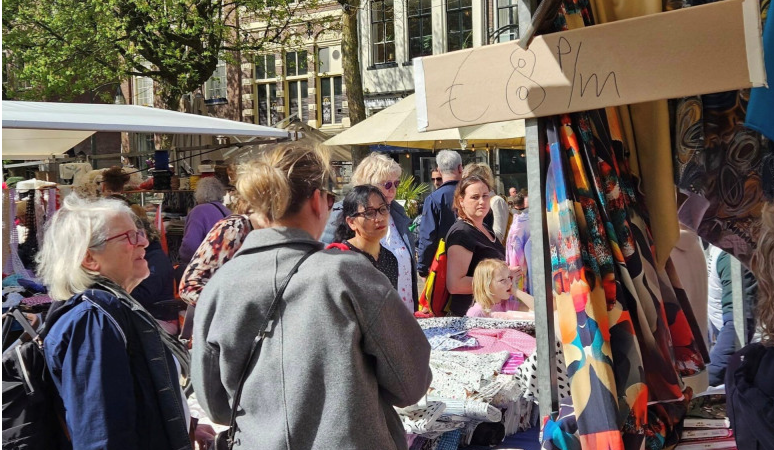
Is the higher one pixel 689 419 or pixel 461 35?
pixel 461 35

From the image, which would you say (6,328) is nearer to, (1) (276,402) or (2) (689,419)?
(1) (276,402)

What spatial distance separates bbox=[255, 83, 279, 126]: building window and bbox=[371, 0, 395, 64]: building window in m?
5.43

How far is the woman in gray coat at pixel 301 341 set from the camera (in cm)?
185

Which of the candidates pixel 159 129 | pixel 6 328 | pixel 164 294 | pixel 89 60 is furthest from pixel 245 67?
pixel 6 328

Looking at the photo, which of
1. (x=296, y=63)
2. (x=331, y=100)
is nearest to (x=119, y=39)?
(x=296, y=63)

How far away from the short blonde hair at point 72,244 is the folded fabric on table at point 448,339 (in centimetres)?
140

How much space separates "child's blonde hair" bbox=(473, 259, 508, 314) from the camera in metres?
4.09

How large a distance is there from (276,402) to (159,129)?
215 inches

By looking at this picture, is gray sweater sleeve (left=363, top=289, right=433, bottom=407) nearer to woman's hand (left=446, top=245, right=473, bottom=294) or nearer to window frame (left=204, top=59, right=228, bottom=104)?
woman's hand (left=446, top=245, right=473, bottom=294)

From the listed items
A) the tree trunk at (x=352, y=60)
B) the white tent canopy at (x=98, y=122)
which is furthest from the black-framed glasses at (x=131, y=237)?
the tree trunk at (x=352, y=60)

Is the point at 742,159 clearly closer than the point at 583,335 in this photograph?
No

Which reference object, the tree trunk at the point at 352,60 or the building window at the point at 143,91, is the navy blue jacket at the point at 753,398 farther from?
the building window at the point at 143,91

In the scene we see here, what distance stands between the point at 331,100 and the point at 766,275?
24.0 m

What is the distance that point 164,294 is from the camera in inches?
184
